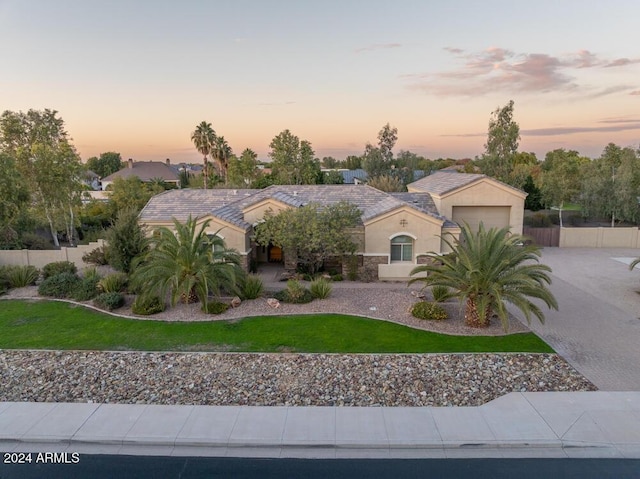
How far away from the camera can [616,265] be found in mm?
26234

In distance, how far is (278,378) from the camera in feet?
40.4

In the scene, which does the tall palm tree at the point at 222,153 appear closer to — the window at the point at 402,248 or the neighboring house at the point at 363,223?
the neighboring house at the point at 363,223

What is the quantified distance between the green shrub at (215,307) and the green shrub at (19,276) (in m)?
10.3

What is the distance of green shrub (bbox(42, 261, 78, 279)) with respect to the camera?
74.3ft

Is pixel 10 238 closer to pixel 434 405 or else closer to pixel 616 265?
pixel 434 405

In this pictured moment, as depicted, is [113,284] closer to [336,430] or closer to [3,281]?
[3,281]

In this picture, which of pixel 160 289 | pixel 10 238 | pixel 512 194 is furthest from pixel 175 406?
pixel 512 194

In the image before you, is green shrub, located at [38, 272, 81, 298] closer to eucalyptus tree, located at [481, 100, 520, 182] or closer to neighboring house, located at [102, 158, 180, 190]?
eucalyptus tree, located at [481, 100, 520, 182]

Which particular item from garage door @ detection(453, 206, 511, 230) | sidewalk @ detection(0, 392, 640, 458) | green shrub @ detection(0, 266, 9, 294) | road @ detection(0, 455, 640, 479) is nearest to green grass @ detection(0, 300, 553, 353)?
sidewalk @ detection(0, 392, 640, 458)

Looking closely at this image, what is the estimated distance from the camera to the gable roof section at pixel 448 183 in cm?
2925

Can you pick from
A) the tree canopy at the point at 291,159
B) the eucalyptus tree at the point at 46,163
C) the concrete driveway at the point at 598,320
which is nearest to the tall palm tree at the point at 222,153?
the tree canopy at the point at 291,159

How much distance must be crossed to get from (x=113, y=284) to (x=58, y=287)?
8.86 ft

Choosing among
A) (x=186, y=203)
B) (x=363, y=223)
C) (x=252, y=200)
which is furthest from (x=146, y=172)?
(x=363, y=223)

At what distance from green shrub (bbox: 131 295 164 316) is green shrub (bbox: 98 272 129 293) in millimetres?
2427
